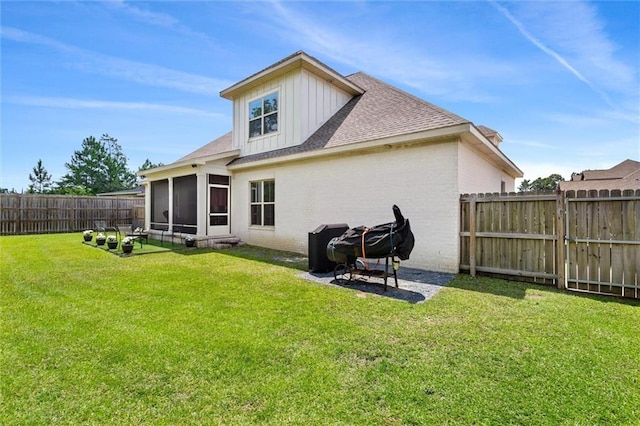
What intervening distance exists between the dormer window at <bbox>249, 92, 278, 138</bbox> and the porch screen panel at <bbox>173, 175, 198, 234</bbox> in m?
3.20

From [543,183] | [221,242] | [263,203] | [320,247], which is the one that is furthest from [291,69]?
[543,183]

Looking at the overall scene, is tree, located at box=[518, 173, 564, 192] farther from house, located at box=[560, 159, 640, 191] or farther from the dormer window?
the dormer window

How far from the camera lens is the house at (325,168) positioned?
22.4 feet

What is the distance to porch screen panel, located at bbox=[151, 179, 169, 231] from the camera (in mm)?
13812

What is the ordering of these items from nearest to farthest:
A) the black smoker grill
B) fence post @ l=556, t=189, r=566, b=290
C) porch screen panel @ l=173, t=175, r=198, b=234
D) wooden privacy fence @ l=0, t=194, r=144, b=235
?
fence post @ l=556, t=189, r=566, b=290 < the black smoker grill < porch screen panel @ l=173, t=175, r=198, b=234 < wooden privacy fence @ l=0, t=194, r=144, b=235

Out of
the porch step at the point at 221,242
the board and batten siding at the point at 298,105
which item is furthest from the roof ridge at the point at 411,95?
the porch step at the point at 221,242

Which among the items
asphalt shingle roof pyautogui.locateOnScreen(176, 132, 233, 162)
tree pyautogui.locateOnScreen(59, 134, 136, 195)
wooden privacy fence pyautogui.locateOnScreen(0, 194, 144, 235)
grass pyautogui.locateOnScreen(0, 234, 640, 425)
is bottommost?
grass pyautogui.locateOnScreen(0, 234, 640, 425)

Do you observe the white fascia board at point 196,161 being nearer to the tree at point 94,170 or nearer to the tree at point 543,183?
the tree at point 94,170

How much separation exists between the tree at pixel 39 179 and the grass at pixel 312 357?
59.6 meters

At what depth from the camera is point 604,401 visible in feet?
7.30

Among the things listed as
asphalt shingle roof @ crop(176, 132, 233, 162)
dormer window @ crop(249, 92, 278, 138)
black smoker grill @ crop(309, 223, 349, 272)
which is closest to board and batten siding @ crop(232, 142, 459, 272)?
black smoker grill @ crop(309, 223, 349, 272)

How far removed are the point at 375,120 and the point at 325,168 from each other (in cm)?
221

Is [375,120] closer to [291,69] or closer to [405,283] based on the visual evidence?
[291,69]

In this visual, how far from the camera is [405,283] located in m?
5.82
